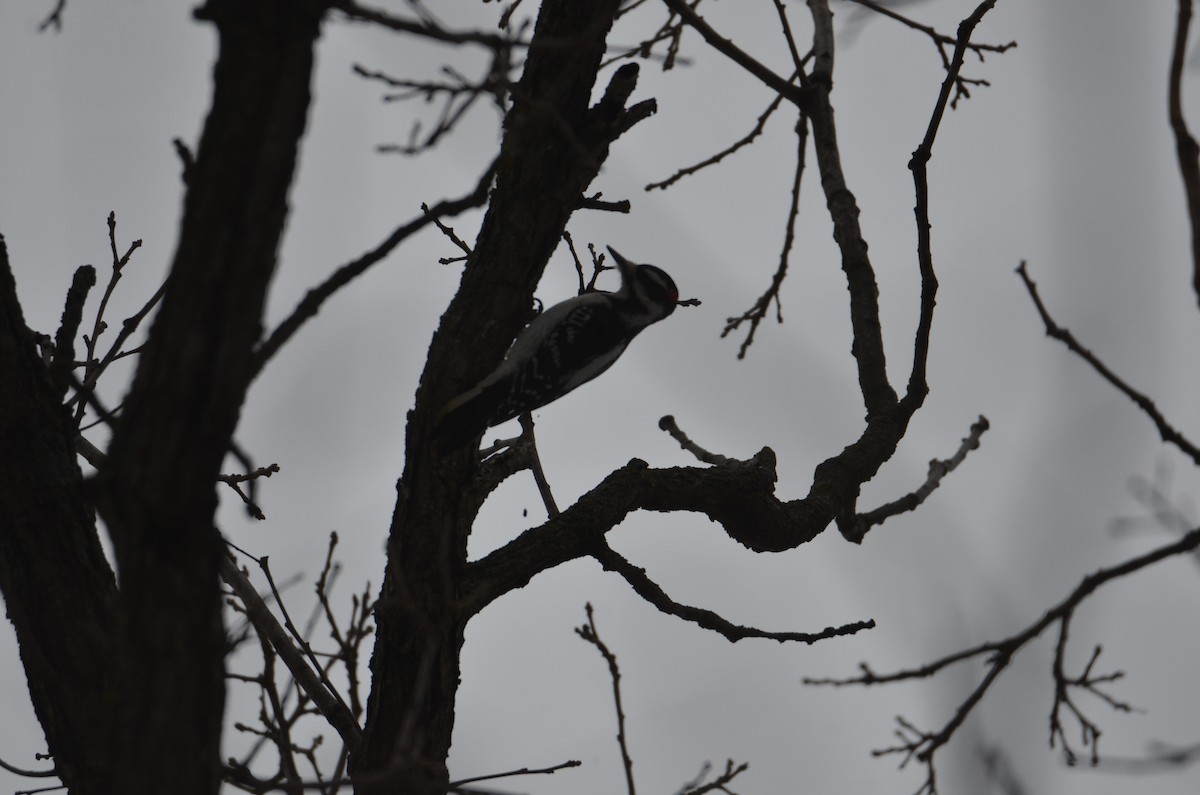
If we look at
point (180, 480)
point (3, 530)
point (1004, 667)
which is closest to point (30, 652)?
point (3, 530)

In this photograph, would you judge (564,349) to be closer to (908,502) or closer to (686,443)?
(686,443)

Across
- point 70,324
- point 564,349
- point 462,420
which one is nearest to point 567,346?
point 564,349

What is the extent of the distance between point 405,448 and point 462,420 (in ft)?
0.73

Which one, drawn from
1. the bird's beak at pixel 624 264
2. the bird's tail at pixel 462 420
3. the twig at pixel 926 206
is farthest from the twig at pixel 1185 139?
the bird's beak at pixel 624 264

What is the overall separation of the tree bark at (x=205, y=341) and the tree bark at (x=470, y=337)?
1.46m

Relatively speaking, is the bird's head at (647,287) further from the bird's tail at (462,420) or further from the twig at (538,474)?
the bird's tail at (462,420)

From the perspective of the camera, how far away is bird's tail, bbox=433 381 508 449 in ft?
11.9

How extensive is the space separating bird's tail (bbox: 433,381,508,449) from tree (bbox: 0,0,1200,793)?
0.05 m

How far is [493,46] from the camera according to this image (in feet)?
6.53

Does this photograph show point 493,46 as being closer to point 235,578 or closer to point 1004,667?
point 1004,667

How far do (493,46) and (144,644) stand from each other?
1.33 meters

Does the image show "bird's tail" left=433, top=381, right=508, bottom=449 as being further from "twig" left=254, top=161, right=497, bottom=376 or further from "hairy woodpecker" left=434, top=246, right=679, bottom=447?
"twig" left=254, top=161, right=497, bottom=376

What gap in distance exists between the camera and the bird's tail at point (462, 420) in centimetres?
364

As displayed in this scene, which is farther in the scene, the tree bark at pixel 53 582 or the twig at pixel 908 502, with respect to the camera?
the twig at pixel 908 502
